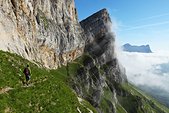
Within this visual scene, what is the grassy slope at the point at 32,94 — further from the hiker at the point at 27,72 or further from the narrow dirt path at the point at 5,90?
the hiker at the point at 27,72

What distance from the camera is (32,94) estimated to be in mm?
55938

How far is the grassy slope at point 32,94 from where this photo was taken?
50.3 metres

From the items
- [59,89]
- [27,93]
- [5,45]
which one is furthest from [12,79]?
[5,45]

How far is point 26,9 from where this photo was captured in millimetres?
140625

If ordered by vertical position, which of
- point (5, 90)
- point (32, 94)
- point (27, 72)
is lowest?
point (32, 94)

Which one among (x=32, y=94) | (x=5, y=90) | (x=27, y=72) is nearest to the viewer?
(x=5, y=90)

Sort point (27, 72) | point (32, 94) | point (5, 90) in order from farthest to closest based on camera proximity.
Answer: point (27, 72), point (32, 94), point (5, 90)

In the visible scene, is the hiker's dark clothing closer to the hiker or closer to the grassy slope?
the hiker

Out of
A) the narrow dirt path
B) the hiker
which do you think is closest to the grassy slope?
the narrow dirt path

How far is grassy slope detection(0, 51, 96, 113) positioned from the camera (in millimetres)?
50281

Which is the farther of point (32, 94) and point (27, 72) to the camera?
point (27, 72)

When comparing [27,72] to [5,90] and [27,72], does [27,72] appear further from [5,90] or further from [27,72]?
[5,90]

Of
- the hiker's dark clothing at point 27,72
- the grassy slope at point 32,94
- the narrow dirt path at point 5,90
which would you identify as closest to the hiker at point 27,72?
the hiker's dark clothing at point 27,72

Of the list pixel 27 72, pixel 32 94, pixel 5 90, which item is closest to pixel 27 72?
pixel 27 72
